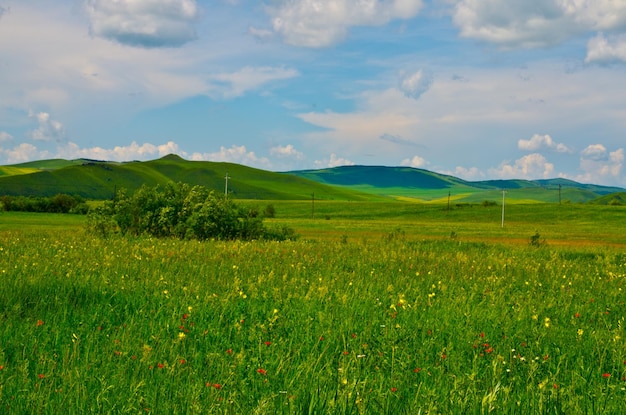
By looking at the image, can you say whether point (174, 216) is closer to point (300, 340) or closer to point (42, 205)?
point (300, 340)

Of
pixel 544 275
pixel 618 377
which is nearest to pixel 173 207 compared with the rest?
pixel 544 275

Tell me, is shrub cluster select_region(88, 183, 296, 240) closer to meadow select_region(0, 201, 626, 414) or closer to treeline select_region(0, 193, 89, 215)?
meadow select_region(0, 201, 626, 414)

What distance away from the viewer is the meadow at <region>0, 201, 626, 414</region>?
539cm

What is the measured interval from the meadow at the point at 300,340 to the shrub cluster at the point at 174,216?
46.8ft

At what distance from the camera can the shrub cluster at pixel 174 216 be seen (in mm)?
29719

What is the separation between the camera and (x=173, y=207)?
30.6 meters

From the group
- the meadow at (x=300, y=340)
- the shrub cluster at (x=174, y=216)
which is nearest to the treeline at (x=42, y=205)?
the shrub cluster at (x=174, y=216)

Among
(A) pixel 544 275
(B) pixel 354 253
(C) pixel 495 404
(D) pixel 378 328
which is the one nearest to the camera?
(C) pixel 495 404

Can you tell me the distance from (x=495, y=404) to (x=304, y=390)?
1680 mm

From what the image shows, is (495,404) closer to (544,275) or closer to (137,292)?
(137,292)

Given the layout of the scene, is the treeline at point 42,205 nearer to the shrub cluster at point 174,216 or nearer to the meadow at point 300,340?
the shrub cluster at point 174,216

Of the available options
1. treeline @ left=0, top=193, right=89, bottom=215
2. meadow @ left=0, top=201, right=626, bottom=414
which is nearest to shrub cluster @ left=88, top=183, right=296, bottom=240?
meadow @ left=0, top=201, right=626, bottom=414

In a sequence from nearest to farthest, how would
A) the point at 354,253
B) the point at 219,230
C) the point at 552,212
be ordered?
1. the point at 354,253
2. the point at 219,230
3. the point at 552,212

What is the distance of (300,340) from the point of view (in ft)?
25.9
